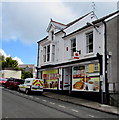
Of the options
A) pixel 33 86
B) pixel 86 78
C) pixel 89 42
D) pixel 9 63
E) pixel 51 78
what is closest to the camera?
pixel 86 78

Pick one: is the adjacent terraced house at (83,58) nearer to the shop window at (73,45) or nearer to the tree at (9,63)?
the shop window at (73,45)

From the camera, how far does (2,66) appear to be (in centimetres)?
5522

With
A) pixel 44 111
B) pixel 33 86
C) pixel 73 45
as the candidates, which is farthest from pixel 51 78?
pixel 44 111

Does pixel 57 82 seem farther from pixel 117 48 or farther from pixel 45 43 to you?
pixel 117 48

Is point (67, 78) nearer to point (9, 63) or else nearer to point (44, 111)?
point (44, 111)

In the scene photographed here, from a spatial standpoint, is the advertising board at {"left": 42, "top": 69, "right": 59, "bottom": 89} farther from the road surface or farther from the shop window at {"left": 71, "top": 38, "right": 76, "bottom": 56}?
the road surface

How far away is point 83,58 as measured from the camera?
16.9 metres

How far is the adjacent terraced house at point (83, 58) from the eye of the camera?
14688 mm

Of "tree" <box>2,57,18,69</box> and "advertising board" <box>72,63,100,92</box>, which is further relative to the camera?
"tree" <box>2,57,18,69</box>

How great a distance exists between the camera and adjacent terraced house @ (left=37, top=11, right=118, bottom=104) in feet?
48.2

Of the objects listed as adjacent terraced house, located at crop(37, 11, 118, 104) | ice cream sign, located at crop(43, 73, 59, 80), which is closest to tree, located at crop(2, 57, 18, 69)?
adjacent terraced house, located at crop(37, 11, 118, 104)

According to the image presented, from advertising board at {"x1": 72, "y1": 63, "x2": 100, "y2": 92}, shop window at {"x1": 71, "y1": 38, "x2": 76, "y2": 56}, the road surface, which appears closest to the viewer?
the road surface

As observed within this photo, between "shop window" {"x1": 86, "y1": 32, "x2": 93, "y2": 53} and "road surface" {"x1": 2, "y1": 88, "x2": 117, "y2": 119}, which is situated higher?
"shop window" {"x1": 86, "y1": 32, "x2": 93, "y2": 53}

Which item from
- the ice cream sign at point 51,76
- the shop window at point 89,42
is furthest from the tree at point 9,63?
the shop window at point 89,42
